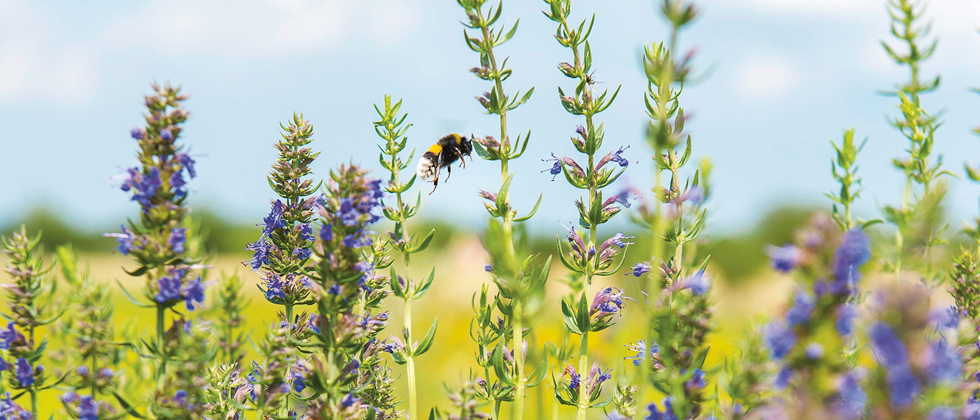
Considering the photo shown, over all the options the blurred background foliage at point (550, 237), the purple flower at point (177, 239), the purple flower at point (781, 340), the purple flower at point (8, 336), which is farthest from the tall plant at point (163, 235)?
the blurred background foliage at point (550, 237)

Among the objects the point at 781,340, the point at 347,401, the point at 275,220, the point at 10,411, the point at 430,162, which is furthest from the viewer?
the point at 430,162

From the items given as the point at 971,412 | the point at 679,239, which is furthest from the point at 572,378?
the point at 971,412

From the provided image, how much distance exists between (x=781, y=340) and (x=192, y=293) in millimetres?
1823

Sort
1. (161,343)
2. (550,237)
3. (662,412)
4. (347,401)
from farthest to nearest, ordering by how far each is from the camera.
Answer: (550,237), (347,401), (662,412), (161,343)

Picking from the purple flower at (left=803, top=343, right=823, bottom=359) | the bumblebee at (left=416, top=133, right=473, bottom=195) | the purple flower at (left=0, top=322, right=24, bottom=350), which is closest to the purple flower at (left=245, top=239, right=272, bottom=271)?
the purple flower at (left=0, top=322, right=24, bottom=350)

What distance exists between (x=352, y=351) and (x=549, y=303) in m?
0.77

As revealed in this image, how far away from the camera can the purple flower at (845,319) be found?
1664mm

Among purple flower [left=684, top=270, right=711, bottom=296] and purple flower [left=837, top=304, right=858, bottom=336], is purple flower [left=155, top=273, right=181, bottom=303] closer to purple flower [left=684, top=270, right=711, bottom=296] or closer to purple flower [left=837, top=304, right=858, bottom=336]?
purple flower [left=684, top=270, right=711, bottom=296]

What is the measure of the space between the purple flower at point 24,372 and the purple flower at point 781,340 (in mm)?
2858

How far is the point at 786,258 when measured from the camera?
1.71m

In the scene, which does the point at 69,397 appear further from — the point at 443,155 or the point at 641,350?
the point at 443,155

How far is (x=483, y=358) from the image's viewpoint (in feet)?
10.5

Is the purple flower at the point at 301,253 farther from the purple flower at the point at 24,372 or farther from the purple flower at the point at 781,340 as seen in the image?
the purple flower at the point at 781,340

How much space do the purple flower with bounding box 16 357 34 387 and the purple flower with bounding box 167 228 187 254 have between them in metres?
1.11
